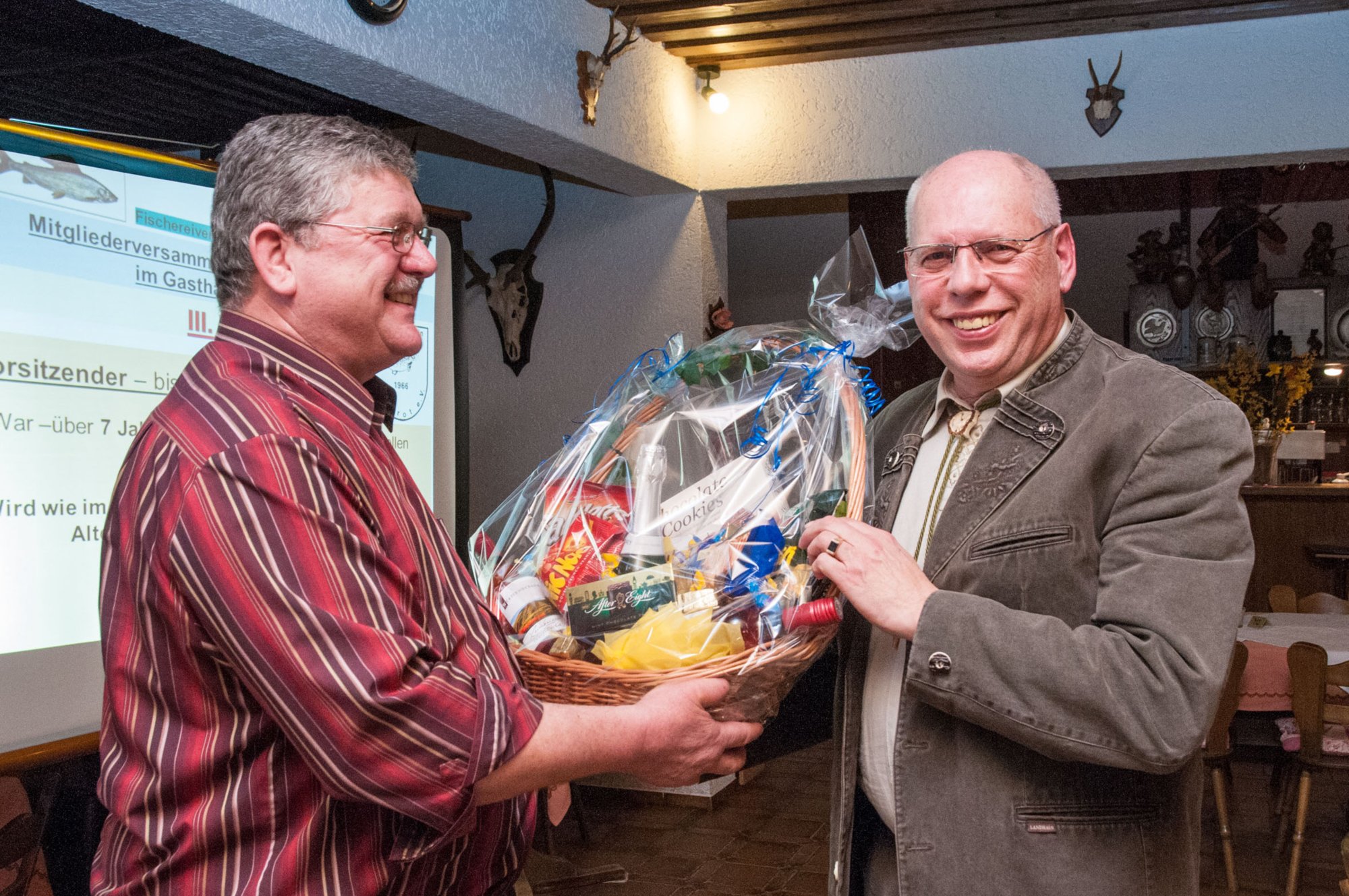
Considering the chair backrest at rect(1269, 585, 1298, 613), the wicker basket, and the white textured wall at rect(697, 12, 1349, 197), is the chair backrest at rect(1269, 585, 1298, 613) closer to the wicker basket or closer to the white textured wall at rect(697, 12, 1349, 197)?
the white textured wall at rect(697, 12, 1349, 197)

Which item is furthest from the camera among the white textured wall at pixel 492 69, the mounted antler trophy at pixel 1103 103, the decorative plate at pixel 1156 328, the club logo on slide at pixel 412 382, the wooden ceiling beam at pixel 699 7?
the decorative plate at pixel 1156 328

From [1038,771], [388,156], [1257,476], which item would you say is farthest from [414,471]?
[1257,476]

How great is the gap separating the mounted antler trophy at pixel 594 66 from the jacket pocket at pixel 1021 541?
2.71m

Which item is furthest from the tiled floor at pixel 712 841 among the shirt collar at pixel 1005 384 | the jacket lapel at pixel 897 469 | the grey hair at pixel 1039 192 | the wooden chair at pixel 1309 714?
the grey hair at pixel 1039 192

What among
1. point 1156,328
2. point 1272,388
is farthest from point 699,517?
point 1272,388

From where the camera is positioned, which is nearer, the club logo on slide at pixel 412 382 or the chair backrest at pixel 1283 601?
the club logo on slide at pixel 412 382

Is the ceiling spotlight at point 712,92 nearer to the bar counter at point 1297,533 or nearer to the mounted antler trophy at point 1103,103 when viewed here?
the mounted antler trophy at point 1103,103

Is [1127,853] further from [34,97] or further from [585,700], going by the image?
[34,97]

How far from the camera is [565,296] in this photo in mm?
4910

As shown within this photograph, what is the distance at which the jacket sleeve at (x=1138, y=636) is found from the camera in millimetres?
1141

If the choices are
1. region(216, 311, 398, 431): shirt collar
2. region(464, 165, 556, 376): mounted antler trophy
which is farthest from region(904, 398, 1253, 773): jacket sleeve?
region(464, 165, 556, 376): mounted antler trophy

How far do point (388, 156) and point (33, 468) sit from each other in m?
1.28

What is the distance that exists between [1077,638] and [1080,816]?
23 centimetres

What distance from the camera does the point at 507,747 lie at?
1.07m
